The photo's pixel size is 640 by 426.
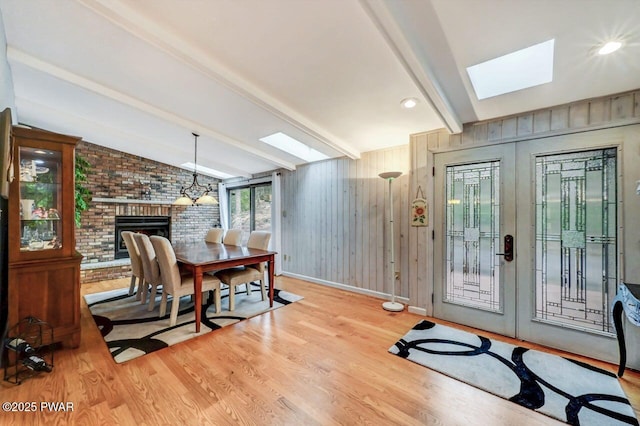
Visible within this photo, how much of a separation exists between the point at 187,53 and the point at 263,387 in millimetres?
2712

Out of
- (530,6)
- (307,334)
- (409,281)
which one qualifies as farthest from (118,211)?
(530,6)

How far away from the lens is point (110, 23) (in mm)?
1998

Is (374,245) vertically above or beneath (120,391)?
above

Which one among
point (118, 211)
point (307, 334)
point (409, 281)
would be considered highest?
point (118, 211)

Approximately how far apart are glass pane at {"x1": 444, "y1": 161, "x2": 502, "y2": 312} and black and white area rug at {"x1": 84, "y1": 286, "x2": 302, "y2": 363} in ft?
7.36

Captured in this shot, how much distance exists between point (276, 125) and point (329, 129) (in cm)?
72

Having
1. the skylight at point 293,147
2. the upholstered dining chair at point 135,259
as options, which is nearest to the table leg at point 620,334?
the skylight at point 293,147

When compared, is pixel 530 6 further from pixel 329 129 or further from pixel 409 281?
pixel 409 281

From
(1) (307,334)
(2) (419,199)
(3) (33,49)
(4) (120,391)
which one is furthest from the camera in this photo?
(2) (419,199)

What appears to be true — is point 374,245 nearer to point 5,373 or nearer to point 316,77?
point 316,77

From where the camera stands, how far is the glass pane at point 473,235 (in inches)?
115

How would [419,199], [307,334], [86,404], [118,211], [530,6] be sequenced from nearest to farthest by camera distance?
[530,6] → [86,404] → [307,334] → [419,199] → [118,211]

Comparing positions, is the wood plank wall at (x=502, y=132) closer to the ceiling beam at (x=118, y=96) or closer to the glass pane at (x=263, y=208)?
the ceiling beam at (x=118, y=96)

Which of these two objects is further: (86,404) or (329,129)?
Answer: (329,129)
